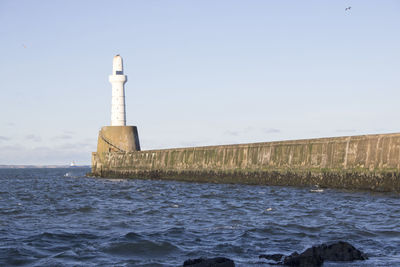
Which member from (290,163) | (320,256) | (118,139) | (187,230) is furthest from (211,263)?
(118,139)

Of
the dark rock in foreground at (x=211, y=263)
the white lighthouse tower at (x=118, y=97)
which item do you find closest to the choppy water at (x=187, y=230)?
the dark rock in foreground at (x=211, y=263)

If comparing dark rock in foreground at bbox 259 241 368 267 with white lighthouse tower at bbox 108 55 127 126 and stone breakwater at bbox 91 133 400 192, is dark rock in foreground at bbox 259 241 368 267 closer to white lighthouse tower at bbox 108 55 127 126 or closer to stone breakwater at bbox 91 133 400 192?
stone breakwater at bbox 91 133 400 192

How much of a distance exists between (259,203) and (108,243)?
7657mm

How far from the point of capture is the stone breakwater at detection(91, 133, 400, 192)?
64.2 ft

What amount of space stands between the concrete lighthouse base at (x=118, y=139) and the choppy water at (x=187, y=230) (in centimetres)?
2599

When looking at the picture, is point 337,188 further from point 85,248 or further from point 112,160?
point 112,160

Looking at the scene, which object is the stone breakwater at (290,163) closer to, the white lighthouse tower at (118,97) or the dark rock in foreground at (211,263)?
the white lighthouse tower at (118,97)

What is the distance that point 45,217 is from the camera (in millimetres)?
12945

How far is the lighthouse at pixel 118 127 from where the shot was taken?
41938mm

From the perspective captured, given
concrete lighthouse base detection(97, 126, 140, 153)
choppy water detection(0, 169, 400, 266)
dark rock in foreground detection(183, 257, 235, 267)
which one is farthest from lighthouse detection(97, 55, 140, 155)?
dark rock in foreground detection(183, 257, 235, 267)

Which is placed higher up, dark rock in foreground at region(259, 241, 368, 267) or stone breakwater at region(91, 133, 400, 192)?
stone breakwater at region(91, 133, 400, 192)

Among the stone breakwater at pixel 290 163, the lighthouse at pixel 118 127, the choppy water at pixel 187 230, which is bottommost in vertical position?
the choppy water at pixel 187 230

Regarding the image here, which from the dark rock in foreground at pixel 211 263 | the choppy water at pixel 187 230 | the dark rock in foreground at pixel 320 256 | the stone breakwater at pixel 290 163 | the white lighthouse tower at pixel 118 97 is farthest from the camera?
the white lighthouse tower at pixel 118 97

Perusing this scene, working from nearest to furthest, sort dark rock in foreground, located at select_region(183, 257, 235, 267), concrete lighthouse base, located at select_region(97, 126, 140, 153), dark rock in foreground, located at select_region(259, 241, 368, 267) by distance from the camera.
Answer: dark rock in foreground, located at select_region(183, 257, 235, 267) < dark rock in foreground, located at select_region(259, 241, 368, 267) < concrete lighthouse base, located at select_region(97, 126, 140, 153)
